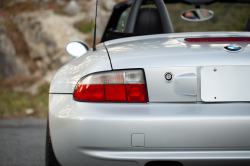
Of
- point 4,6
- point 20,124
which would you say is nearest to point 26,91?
point 20,124

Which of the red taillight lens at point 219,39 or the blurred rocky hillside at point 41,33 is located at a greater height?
the red taillight lens at point 219,39

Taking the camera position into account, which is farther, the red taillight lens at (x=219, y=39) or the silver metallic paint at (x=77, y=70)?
the red taillight lens at (x=219, y=39)

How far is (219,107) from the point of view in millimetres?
1553

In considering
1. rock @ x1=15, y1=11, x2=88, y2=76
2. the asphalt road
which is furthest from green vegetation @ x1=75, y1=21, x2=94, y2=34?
the asphalt road

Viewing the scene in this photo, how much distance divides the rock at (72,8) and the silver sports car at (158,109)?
10.6m

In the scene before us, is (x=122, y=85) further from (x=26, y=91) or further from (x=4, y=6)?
(x=4, y=6)

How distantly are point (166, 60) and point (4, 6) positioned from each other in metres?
12.4

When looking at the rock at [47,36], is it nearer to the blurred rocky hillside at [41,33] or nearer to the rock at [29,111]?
the blurred rocky hillside at [41,33]

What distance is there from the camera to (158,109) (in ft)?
5.12

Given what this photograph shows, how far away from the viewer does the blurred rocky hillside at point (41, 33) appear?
9.89 metres

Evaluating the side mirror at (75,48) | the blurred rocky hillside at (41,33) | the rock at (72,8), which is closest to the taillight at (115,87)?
the side mirror at (75,48)

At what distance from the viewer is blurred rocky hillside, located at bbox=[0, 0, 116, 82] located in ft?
32.4

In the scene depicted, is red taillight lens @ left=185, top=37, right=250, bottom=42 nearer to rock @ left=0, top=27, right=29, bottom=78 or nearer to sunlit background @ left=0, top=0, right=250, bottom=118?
sunlit background @ left=0, top=0, right=250, bottom=118

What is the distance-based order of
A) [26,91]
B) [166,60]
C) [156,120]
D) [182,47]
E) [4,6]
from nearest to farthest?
1. [156,120]
2. [166,60]
3. [182,47]
4. [26,91]
5. [4,6]
